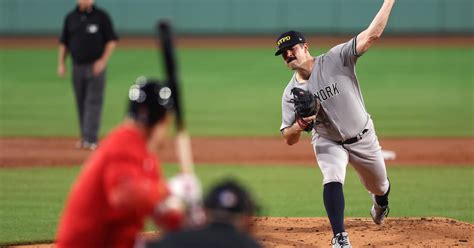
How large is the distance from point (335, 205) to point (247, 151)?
6862 millimetres

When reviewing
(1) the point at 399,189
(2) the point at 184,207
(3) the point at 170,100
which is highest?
(3) the point at 170,100

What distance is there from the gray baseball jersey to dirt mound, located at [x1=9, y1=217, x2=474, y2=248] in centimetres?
109

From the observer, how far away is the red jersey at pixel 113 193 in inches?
179

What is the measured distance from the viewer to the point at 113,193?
4.53 metres

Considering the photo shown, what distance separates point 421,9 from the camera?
37.0 m

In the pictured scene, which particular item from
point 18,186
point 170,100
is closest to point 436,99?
point 18,186

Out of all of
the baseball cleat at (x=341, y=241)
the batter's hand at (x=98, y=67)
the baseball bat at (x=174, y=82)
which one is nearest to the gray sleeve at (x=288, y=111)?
the baseball cleat at (x=341, y=241)

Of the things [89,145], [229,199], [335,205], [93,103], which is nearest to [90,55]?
[93,103]

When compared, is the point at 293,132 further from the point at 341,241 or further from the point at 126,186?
the point at 126,186

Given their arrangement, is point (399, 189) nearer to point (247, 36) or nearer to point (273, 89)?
point (273, 89)

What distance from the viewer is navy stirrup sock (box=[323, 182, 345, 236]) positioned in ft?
26.0

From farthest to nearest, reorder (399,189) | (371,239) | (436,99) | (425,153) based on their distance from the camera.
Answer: (436,99) < (425,153) < (399,189) < (371,239)

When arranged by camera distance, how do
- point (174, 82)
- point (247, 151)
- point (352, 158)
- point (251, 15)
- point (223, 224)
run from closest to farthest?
point (223, 224), point (174, 82), point (352, 158), point (247, 151), point (251, 15)

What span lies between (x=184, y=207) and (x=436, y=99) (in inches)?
692
